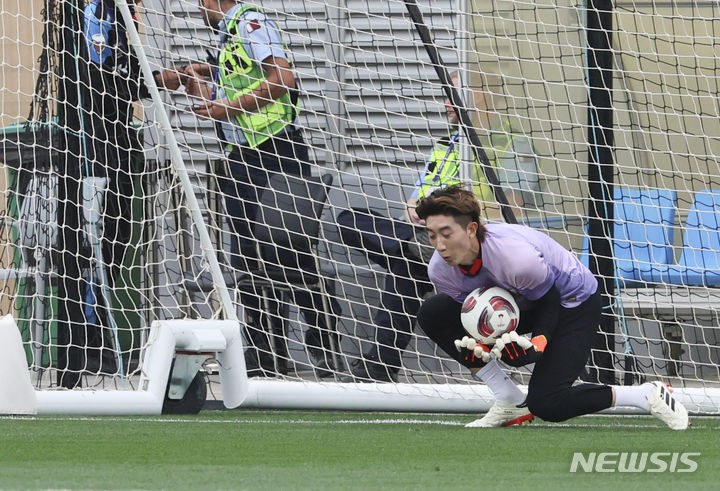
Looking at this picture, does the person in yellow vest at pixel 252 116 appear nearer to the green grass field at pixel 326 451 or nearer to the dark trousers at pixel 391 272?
the dark trousers at pixel 391 272

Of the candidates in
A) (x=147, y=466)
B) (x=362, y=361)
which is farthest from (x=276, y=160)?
(x=147, y=466)

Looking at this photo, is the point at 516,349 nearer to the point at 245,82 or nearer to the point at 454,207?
the point at 454,207

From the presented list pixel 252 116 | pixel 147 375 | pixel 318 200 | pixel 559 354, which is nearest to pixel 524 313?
pixel 559 354

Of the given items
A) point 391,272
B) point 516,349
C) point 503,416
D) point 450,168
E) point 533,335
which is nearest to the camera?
point 516,349

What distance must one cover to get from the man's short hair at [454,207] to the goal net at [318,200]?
107cm

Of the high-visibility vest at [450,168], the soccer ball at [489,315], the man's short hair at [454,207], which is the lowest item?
the soccer ball at [489,315]

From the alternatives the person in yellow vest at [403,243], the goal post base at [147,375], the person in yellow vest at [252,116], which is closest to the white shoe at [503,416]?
the goal post base at [147,375]

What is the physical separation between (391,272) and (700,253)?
170 cm

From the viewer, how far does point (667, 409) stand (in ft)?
16.6

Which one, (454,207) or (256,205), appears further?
(256,205)

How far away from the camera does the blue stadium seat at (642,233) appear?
700 centimetres

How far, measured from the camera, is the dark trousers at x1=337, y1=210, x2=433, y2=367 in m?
6.60

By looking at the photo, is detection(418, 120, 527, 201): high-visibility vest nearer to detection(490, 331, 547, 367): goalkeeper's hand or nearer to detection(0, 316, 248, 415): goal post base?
detection(0, 316, 248, 415): goal post base

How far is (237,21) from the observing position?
6.58 meters
